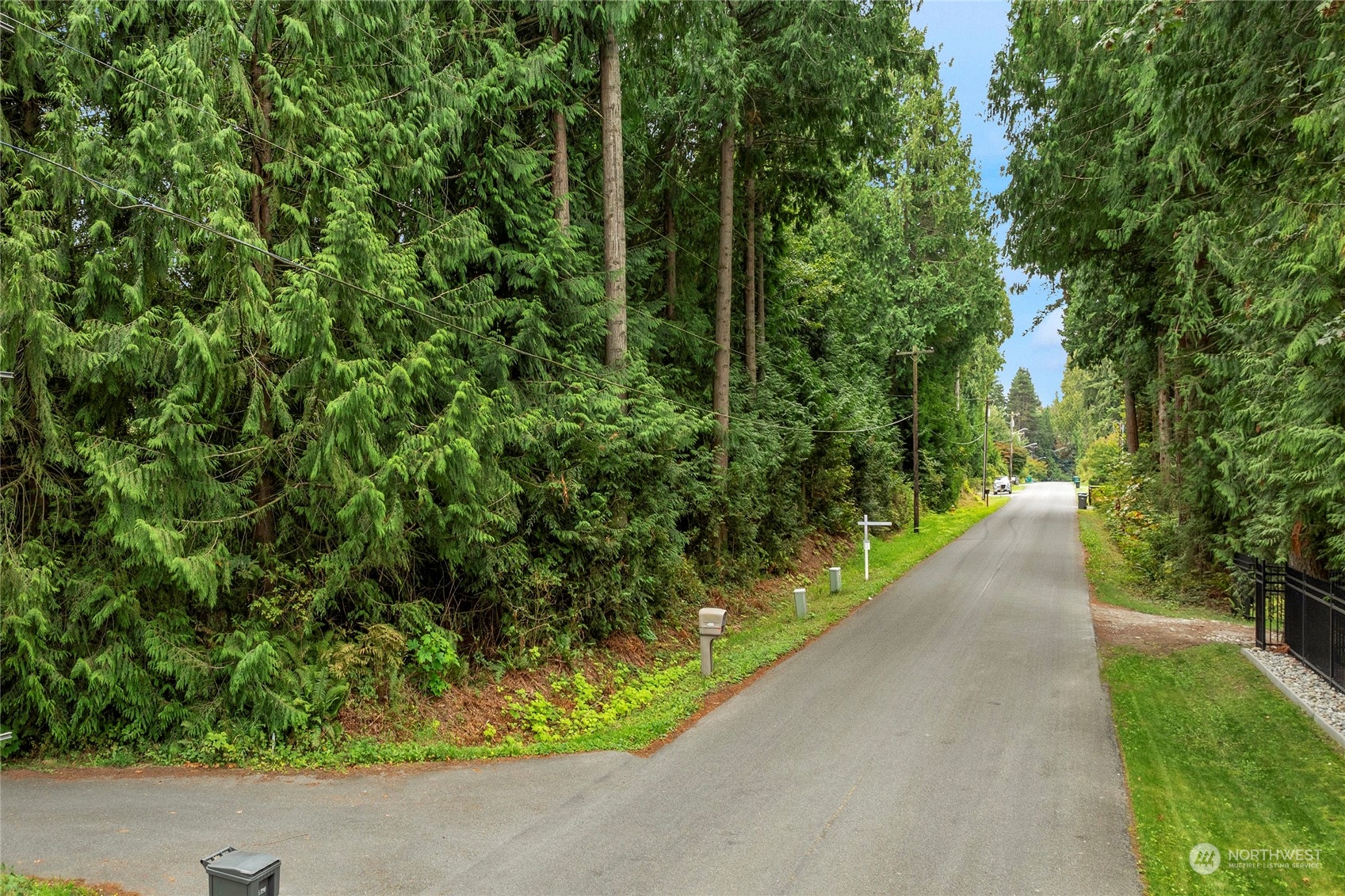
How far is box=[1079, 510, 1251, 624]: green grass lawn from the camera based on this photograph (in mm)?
16203

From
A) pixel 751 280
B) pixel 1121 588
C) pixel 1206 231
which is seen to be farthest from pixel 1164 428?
pixel 751 280

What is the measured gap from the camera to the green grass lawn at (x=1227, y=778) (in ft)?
17.6

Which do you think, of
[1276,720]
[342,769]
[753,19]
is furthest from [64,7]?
[1276,720]

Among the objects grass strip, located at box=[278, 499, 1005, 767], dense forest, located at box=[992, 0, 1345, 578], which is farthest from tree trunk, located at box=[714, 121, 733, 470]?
dense forest, located at box=[992, 0, 1345, 578]

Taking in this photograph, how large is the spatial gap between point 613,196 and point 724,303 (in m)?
4.70

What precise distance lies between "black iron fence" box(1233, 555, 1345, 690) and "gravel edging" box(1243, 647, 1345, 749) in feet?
0.46

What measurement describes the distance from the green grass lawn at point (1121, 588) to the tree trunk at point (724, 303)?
9.95 meters

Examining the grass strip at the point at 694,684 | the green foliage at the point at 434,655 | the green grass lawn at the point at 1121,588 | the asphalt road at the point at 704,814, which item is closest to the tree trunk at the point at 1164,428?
the green grass lawn at the point at 1121,588

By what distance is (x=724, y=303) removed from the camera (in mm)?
16562

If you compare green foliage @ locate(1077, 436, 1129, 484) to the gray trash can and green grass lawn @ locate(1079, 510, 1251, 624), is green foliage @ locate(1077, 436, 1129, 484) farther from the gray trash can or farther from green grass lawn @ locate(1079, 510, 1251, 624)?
the gray trash can

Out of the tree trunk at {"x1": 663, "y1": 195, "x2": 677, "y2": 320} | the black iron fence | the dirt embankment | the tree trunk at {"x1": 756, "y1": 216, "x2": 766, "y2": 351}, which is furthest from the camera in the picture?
the tree trunk at {"x1": 756, "y1": 216, "x2": 766, "y2": 351}

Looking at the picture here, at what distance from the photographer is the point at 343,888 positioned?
16.8ft

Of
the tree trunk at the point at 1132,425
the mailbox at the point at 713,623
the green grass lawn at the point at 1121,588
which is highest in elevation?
the tree trunk at the point at 1132,425

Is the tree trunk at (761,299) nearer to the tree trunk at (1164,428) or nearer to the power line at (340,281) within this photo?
the power line at (340,281)
